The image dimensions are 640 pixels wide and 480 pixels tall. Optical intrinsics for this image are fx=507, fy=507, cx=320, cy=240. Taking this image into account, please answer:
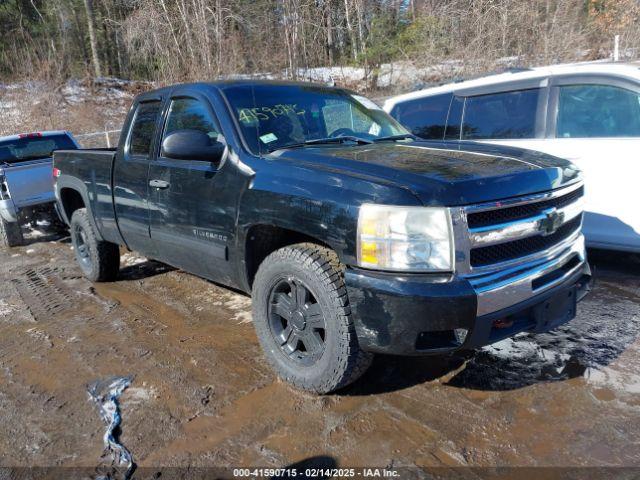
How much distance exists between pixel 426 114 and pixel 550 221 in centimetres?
353

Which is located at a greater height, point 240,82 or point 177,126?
point 240,82

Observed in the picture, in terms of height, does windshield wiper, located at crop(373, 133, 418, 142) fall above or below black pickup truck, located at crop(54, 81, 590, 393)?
above

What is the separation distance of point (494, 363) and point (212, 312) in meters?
2.43

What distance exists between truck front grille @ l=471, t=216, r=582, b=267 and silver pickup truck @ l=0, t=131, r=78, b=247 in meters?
7.14

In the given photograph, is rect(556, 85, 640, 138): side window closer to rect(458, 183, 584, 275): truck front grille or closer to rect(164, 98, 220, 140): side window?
rect(458, 183, 584, 275): truck front grille

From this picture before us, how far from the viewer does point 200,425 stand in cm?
285

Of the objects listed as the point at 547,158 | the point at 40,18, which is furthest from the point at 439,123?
the point at 40,18

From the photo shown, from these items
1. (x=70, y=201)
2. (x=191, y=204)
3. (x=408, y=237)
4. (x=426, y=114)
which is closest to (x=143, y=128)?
(x=191, y=204)

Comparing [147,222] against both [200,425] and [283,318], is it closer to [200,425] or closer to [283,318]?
[283,318]

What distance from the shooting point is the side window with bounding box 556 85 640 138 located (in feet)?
15.1

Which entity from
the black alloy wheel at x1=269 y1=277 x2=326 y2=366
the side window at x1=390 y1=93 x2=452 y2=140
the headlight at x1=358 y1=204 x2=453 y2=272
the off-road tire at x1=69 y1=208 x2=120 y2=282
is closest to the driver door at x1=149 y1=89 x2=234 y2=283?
the black alloy wheel at x1=269 y1=277 x2=326 y2=366

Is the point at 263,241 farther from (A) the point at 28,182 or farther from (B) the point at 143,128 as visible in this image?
(A) the point at 28,182

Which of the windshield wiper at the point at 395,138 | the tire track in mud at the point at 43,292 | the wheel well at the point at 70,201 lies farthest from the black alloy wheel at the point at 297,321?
the wheel well at the point at 70,201

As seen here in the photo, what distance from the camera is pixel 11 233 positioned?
302 inches
